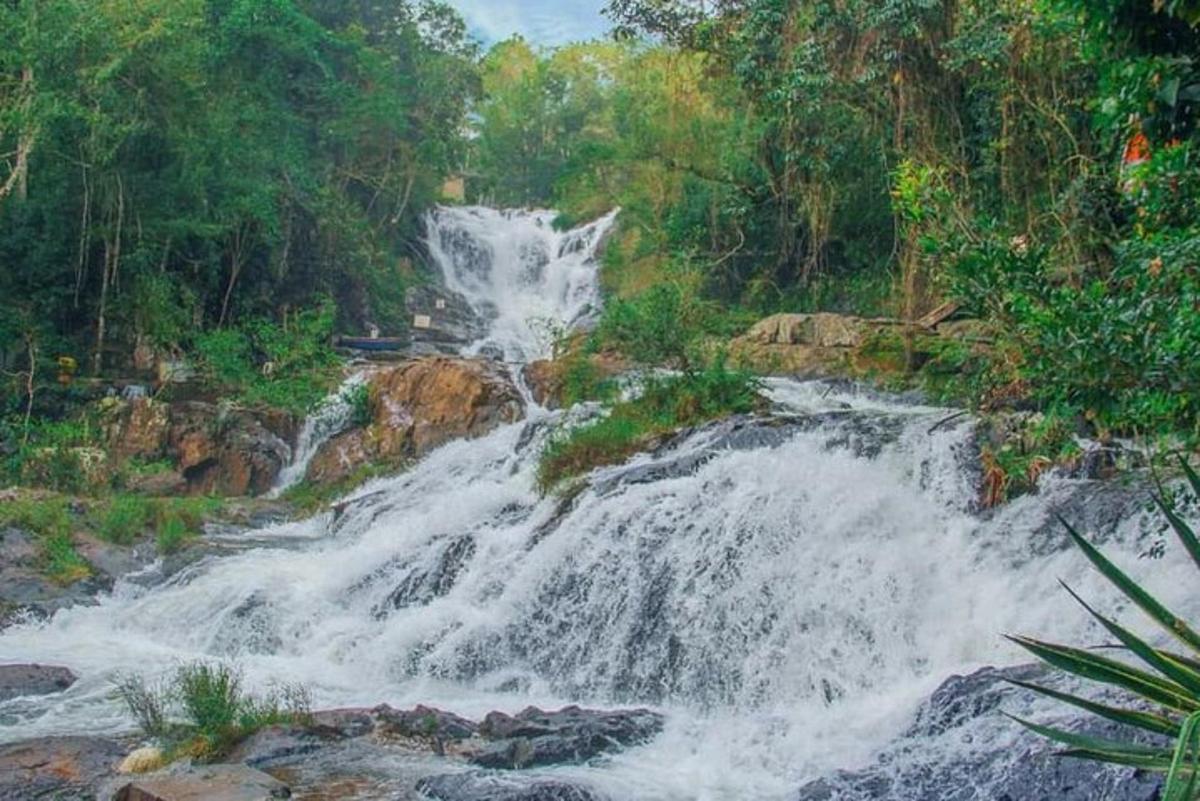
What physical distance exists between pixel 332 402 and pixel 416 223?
42.6 ft

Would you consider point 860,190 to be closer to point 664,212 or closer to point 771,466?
point 664,212

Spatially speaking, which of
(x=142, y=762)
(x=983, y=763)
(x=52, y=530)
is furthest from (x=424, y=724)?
(x=52, y=530)

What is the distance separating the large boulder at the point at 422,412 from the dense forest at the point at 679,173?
2.92m

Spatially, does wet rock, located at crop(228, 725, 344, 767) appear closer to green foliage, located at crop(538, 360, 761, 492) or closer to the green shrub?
green foliage, located at crop(538, 360, 761, 492)

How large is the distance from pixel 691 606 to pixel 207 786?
425 cm

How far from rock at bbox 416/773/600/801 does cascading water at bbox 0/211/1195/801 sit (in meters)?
0.27

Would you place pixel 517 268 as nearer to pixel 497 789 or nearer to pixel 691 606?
pixel 691 606

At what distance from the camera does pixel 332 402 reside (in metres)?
18.5

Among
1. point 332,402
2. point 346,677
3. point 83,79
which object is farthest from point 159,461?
point 346,677

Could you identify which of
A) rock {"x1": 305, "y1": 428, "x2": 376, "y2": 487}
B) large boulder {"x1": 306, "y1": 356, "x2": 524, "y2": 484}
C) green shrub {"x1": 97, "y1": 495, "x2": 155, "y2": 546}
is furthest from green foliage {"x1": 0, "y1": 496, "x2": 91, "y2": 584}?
large boulder {"x1": 306, "y1": 356, "x2": 524, "y2": 484}

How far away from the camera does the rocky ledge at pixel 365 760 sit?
6.04 metres

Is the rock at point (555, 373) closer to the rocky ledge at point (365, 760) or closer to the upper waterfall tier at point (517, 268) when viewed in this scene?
the upper waterfall tier at point (517, 268)

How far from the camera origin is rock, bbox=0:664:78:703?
8680 millimetres

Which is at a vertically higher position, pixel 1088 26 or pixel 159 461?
pixel 1088 26
